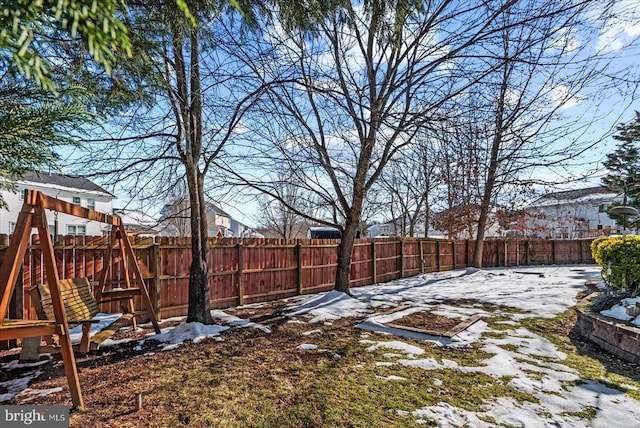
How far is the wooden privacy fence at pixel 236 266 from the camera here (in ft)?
15.2

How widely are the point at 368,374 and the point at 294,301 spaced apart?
402 cm

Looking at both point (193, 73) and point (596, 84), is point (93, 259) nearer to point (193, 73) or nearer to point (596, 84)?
point (193, 73)

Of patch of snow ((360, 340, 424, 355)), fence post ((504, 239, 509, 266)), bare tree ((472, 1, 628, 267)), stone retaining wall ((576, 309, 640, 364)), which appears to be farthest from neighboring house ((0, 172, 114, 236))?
fence post ((504, 239, 509, 266))

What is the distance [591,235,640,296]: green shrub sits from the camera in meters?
5.50

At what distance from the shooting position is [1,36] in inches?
39.4

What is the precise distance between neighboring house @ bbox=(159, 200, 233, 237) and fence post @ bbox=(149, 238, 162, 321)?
0.51 meters

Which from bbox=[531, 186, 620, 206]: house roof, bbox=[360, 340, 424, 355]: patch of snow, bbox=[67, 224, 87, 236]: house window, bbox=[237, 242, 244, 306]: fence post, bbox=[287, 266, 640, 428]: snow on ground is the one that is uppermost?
bbox=[531, 186, 620, 206]: house roof

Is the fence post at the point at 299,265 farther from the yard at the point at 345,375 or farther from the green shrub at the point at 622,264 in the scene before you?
the green shrub at the point at 622,264

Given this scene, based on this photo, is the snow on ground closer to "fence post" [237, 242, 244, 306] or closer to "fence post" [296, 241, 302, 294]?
"fence post" [296, 241, 302, 294]

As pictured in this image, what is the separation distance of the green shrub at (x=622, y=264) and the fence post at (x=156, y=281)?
25.8 ft

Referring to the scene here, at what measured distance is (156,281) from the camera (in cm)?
546

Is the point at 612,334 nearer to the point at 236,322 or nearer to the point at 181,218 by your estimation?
the point at 236,322

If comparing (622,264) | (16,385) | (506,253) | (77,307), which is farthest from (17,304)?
(506,253)

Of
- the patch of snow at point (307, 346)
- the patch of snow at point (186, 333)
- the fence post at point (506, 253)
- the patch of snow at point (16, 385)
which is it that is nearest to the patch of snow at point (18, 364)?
the patch of snow at point (16, 385)
